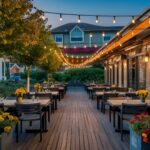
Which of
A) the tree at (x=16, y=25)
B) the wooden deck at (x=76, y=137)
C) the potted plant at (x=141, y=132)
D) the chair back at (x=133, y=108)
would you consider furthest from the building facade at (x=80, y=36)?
the potted plant at (x=141, y=132)

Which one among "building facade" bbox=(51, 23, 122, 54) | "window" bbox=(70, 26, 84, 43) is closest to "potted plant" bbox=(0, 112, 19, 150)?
"building facade" bbox=(51, 23, 122, 54)

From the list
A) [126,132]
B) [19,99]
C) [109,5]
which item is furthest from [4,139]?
[109,5]

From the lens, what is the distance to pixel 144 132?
4.51 m

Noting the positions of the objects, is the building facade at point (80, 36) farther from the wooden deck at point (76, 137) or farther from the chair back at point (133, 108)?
the chair back at point (133, 108)

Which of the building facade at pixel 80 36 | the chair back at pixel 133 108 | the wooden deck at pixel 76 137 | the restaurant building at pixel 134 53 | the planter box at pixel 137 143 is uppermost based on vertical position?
the building facade at pixel 80 36

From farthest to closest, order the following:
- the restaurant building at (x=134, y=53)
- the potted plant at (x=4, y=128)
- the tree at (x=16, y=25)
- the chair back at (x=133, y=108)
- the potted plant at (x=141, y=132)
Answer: the restaurant building at (x=134, y=53)
the chair back at (x=133, y=108)
the tree at (x=16, y=25)
the potted plant at (x=4, y=128)
the potted plant at (x=141, y=132)

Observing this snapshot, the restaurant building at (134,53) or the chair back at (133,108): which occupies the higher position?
the restaurant building at (134,53)

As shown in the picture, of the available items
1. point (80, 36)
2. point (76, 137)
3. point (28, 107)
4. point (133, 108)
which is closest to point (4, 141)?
point (28, 107)

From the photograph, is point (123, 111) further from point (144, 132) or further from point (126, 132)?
point (144, 132)

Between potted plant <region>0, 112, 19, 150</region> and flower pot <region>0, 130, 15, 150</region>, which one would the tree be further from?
flower pot <region>0, 130, 15, 150</region>

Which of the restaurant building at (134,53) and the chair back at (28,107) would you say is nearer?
the chair back at (28,107)

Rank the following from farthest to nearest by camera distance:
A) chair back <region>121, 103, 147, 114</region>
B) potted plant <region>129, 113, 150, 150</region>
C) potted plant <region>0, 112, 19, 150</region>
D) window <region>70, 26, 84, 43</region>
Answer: window <region>70, 26, 84, 43</region>
chair back <region>121, 103, 147, 114</region>
potted plant <region>0, 112, 19, 150</region>
potted plant <region>129, 113, 150, 150</region>

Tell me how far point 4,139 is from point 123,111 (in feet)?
10.3

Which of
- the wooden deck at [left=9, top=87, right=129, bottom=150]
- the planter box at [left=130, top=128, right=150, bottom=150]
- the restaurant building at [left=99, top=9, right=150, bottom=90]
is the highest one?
the restaurant building at [left=99, top=9, right=150, bottom=90]
